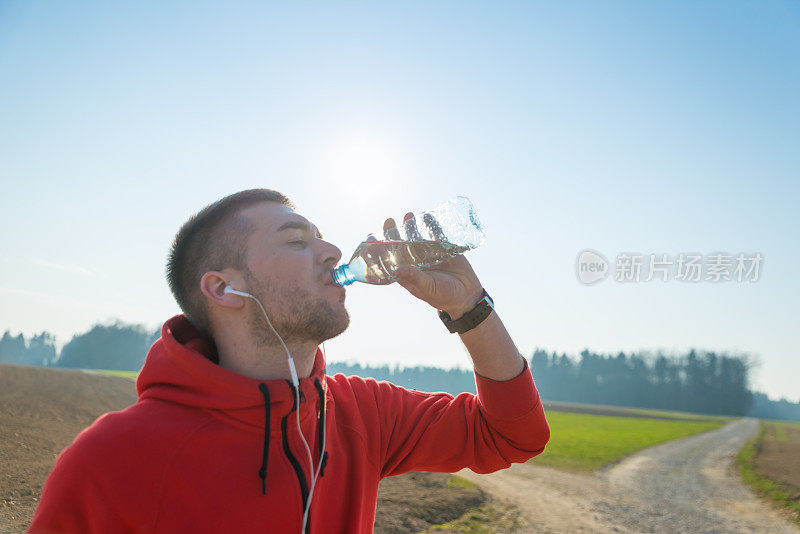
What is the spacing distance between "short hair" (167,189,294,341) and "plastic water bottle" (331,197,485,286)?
0.55m

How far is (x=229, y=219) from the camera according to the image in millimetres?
2705

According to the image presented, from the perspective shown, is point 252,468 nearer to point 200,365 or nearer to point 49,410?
point 200,365

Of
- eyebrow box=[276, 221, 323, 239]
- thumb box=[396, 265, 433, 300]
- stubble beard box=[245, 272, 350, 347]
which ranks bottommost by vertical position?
stubble beard box=[245, 272, 350, 347]

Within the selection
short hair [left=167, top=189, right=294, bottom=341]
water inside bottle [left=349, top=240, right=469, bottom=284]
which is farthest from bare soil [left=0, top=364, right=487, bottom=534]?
water inside bottle [left=349, top=240, right=469, bottom=284]

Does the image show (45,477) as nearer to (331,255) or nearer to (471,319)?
(331,255)

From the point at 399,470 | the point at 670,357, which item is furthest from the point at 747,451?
the point at 670,357

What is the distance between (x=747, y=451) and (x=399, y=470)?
33743 millimetres

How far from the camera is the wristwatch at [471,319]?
8.55ft

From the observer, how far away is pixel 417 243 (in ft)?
A: 10.9

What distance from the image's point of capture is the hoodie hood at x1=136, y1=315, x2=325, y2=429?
2094 mm

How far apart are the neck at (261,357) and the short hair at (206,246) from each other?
25cm

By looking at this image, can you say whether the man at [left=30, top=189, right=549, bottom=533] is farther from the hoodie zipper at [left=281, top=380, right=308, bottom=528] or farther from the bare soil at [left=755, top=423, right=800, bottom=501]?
the bare soil at [left=755, top=423, right=800, bottom=501]

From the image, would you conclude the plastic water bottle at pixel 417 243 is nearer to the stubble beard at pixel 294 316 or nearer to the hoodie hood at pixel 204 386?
the stubble beard at pixel 294 316

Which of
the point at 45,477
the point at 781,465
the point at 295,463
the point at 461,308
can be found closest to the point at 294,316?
the point at 295,463
